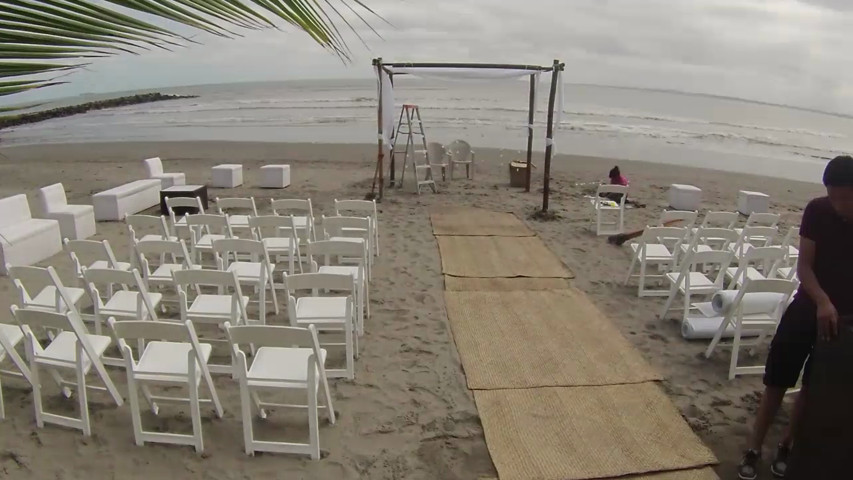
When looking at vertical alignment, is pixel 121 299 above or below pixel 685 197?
below

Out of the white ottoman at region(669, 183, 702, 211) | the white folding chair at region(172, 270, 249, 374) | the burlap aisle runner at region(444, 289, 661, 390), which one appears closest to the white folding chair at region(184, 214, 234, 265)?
the white folding chair at region(172, 270, 249, 374)

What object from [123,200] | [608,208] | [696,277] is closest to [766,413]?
[696,277]

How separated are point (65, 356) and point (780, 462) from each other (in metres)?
3.90

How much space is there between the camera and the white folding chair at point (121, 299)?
3734 millimetres

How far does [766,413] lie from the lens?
9.50 ft

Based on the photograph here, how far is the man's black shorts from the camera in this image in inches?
109

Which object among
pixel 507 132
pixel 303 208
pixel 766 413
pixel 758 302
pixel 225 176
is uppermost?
pixel 507 132

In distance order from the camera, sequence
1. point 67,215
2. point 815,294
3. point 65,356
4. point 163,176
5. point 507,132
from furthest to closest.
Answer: point 507,132
point 163,176
point 67,215
point 65,356
point 815,294

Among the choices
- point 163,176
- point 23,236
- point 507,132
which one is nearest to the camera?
point 23,236

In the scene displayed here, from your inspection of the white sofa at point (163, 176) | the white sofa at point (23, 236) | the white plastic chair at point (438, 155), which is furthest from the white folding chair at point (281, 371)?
the white plastic chair at point (438, 155)

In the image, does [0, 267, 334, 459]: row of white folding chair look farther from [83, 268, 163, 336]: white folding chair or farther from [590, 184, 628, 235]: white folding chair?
[590, 184, 628, 235]: white folding chair

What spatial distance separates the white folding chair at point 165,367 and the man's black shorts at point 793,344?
9.62ft

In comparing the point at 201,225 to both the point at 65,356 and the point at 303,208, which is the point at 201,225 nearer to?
the point at 303,208

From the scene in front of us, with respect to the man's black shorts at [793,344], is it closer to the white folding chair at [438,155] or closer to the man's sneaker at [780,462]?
the man's sneaker at [780,462]
